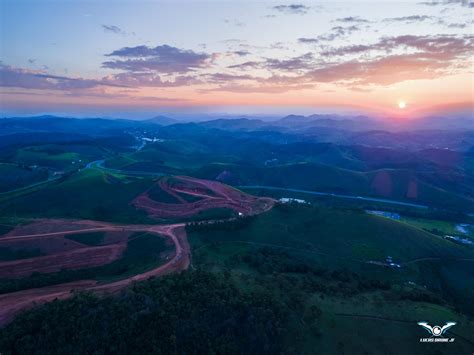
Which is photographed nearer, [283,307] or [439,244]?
[283,307]

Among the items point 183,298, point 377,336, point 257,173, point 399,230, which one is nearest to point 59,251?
point 183,298

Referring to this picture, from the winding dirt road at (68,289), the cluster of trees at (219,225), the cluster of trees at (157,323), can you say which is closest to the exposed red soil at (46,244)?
the winding dirt road at (68,289)

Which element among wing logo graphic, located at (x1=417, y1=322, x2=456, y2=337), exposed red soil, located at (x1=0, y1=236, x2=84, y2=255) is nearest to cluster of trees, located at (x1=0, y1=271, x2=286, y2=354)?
wing logo graphic, located at (x1=417, y1=322, x2=456, y2=337)

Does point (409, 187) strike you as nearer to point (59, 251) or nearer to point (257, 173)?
point (257, 173)

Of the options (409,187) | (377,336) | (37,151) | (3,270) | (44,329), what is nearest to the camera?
(44,329)

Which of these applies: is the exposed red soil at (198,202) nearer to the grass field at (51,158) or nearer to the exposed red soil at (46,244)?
the exposed red soil at (46,244)

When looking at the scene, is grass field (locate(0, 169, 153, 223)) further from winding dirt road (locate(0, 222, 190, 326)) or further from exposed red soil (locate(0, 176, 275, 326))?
winding dirt road (locate(0, 222, 190, 326))

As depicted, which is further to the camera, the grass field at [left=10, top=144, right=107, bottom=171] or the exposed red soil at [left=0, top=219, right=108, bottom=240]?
the grass field at [left=10, top=144, right=107, bottom=171]
